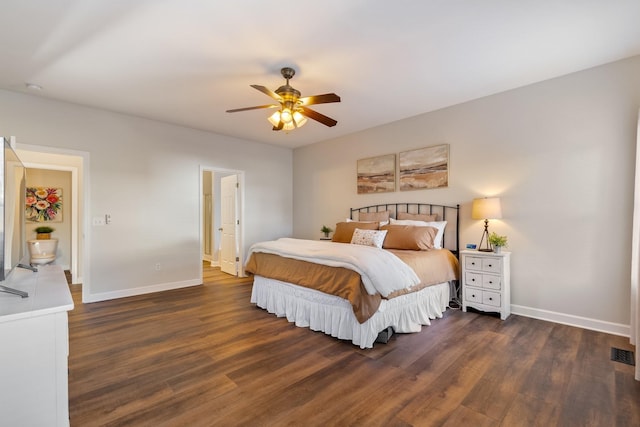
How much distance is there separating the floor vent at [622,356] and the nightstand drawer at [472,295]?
1.16 metres

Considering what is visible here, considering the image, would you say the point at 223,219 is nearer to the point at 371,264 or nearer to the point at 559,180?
the point at 371,264

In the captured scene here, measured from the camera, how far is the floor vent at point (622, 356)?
239cm

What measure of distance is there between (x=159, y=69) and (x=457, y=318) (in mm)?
4256

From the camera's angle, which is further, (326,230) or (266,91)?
(326,230)

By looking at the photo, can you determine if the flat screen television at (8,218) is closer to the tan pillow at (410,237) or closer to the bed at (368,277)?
the bed at (368,277)

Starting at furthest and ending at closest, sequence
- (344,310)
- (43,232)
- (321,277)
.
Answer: (43,232), (321,277), (344,310)

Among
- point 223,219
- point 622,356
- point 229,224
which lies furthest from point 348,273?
point 223,219

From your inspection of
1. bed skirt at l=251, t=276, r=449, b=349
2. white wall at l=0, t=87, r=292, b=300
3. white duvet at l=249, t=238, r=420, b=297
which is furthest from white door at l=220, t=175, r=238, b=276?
white duvet at l=249, t=238, r=420, b=297

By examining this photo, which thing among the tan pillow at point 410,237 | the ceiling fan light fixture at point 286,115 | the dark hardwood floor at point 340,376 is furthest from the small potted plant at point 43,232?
the tan pillow at point 410,237

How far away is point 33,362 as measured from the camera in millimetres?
1255

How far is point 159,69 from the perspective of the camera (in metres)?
3.04

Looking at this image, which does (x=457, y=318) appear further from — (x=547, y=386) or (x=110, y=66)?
(x=110, y=66)

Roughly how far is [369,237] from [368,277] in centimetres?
147

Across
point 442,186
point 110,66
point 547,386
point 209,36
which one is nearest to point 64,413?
point 209,36
